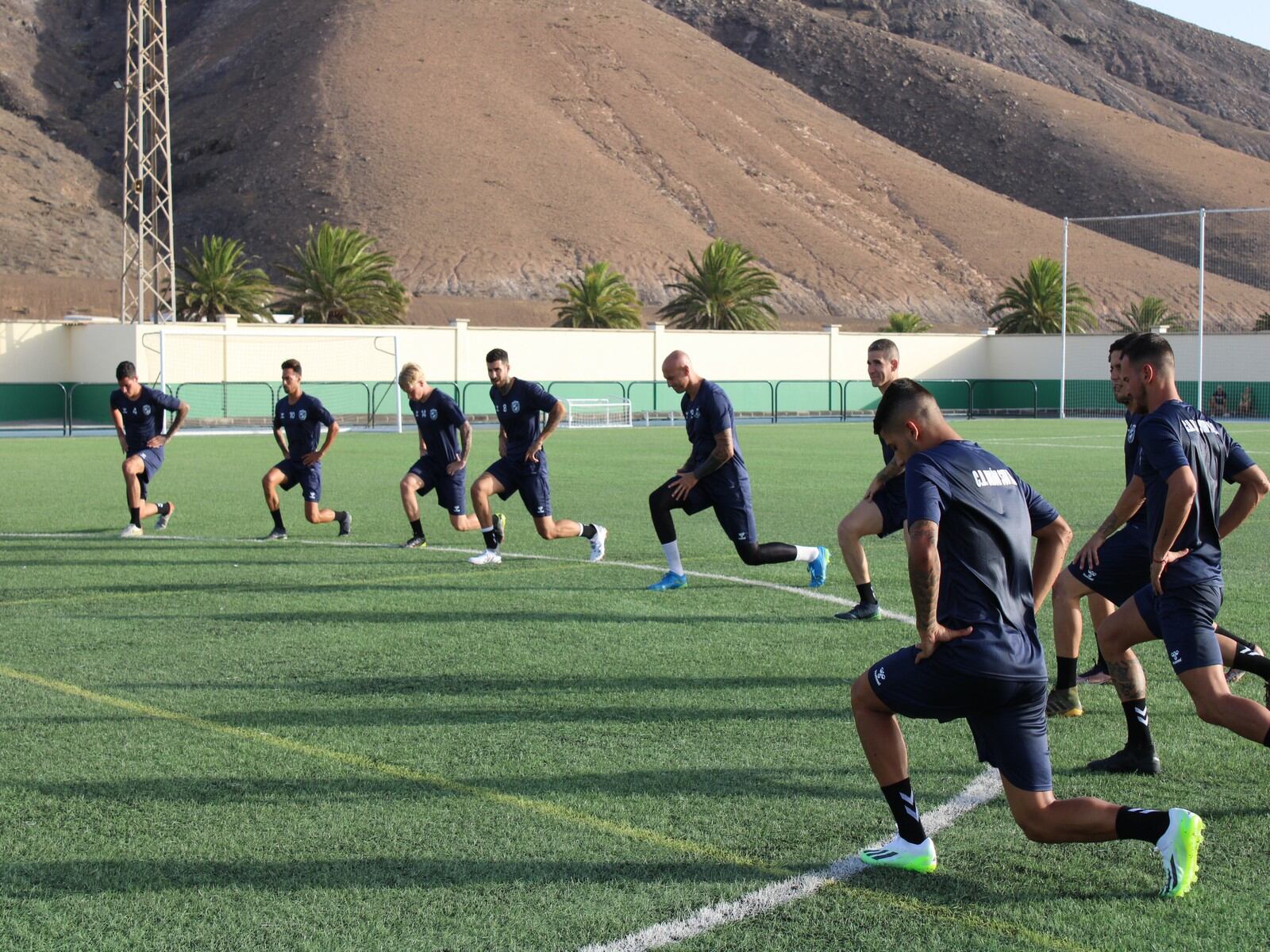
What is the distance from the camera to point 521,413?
11906 mm

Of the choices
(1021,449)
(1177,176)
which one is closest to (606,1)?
(1177,176)

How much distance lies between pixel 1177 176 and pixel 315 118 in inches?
3080

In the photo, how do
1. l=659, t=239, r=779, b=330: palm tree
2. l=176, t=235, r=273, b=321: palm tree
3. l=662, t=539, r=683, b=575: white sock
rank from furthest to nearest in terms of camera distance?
l=659, t=239, r=779, b=330: palm tree → l=176, t=235, r=273, b=321: palm tree → l=662, t=539, r=683, b=575: white sock

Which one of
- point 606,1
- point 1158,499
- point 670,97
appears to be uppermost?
point 606,1

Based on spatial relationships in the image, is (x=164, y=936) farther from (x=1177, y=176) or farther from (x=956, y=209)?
(x=1177, y=176)

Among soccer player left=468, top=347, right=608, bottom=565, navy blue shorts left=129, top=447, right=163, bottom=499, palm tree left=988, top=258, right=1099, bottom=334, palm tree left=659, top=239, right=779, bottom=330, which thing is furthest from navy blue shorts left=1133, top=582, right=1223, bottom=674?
palm tree left=988, top=258, right=1099, bottom=334

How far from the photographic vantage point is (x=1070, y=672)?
6.71 metres

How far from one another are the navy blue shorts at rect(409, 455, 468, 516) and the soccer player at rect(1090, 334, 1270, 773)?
8.07 meters

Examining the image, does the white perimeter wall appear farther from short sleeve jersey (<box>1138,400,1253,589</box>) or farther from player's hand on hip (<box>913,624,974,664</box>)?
player's hand on hip (<box>913,624,974,664</box>)

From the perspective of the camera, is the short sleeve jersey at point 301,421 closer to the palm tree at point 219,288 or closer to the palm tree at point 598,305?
Result: the palm tree at point 219,288

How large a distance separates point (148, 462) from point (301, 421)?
1964 millimetres

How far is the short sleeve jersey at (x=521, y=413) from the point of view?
11836mm

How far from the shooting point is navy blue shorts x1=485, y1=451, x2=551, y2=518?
12055 mm

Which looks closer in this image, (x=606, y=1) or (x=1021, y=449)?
(x=1021, y=449)
